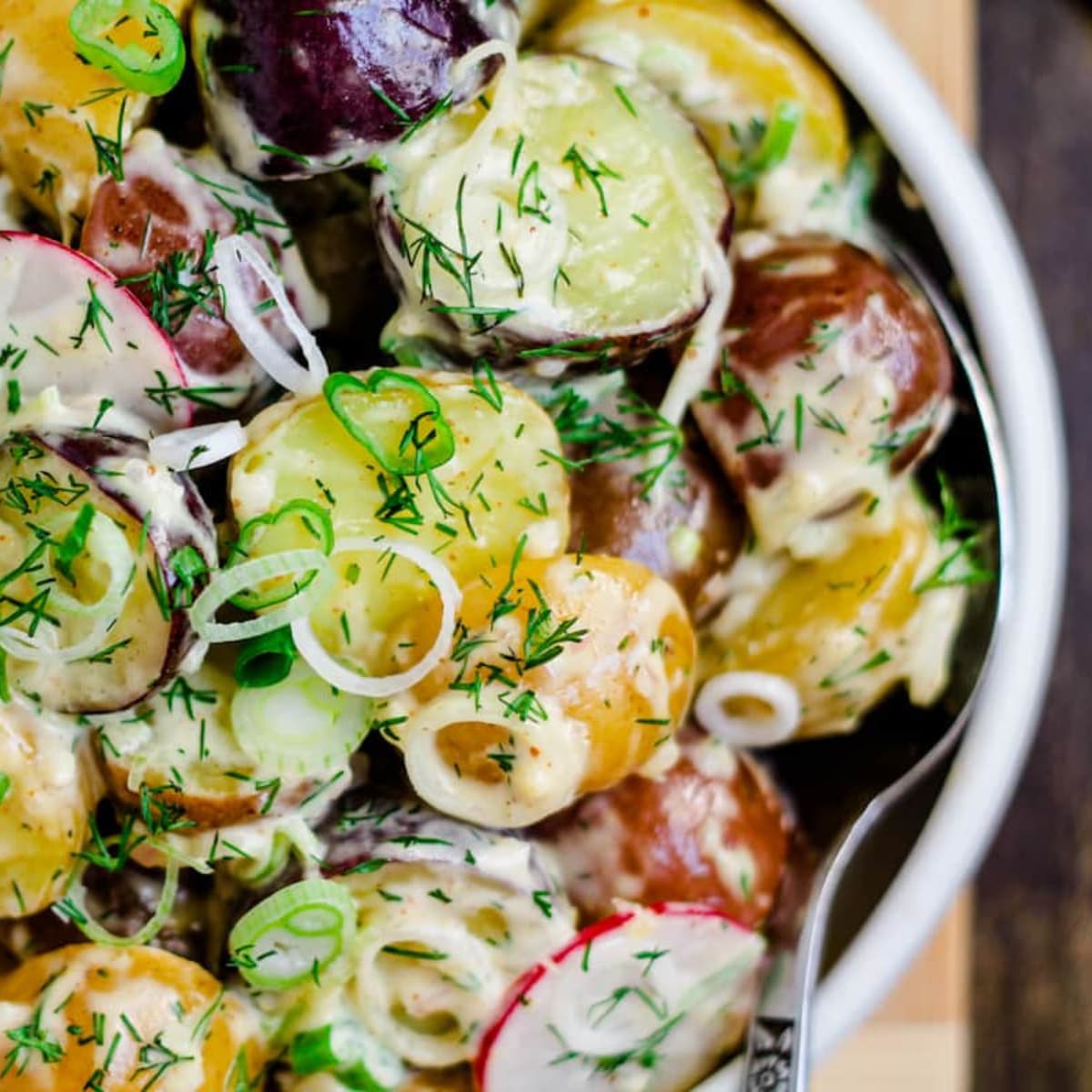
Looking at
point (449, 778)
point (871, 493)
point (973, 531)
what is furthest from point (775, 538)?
point (449, 778)

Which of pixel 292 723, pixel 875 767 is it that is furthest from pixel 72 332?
pixel 875 767

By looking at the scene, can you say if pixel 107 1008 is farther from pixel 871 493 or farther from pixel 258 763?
pixel 871 493

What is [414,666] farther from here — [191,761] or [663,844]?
[663,844]

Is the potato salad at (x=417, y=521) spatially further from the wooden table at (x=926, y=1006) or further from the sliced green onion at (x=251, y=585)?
the wooden table at (x=926, y=1006)

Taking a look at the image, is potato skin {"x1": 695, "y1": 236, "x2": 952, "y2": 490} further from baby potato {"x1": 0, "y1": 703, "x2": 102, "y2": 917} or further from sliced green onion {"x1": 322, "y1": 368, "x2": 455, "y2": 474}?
baby potato {"x1": 0, "y1": 703, "x2": 102, "y2": 917}

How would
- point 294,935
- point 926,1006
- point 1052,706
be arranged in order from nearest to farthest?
point 294,935 < point 926,1006 < point 1052,706
